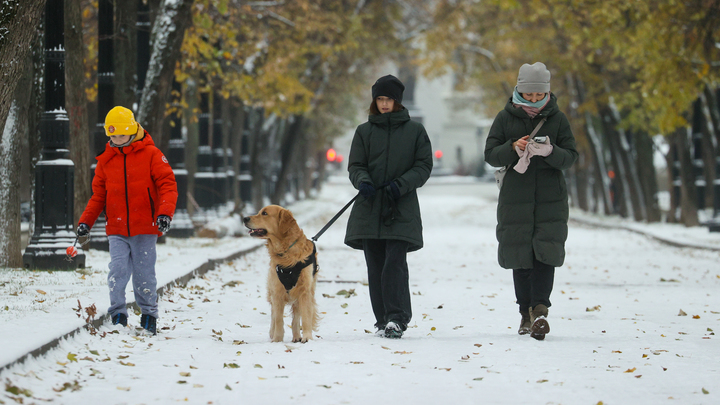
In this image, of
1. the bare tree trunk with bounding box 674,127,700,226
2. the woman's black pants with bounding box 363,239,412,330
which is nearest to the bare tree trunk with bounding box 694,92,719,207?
the bare tree trunk with bounding box 674,127,700,226

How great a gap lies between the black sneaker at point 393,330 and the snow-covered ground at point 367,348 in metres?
0.11

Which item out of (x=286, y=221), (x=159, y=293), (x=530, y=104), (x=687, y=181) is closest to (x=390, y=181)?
(x=286, y=221)

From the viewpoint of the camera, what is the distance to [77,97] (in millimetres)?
13961

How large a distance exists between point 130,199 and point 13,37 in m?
2.07

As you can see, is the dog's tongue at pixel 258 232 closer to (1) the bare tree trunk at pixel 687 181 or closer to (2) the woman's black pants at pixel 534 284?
(2) the woman's black pants at pixel 534 284

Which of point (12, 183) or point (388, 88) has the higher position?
point (388, 88)

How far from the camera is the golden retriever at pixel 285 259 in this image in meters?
7.27

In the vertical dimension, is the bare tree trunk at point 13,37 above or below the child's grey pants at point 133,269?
above

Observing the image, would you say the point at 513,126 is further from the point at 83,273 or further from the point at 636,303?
the point at 83,273

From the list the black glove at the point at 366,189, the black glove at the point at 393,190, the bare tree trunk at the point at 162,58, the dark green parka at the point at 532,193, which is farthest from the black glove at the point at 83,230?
the bare tree trunk at the point at 162,58

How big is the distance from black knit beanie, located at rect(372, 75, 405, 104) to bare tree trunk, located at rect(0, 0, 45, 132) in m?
3.23

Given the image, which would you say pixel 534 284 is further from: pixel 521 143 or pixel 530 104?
pixel 530 104

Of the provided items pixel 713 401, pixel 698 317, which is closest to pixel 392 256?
pixel 713 401

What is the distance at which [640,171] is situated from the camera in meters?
30.6
